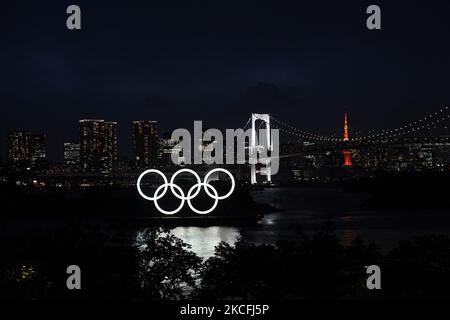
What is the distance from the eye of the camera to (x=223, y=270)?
6.28 meters

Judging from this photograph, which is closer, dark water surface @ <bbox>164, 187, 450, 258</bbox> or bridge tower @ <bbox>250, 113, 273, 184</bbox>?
dark water surface @ <bbox>164, 187, 450, 258</bbox>

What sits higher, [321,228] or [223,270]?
[223,270]

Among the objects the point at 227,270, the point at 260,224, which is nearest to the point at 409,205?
the point at 260,224

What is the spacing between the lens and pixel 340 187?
188 feet

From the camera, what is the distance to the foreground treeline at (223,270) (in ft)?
19.1

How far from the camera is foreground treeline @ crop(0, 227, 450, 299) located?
5.82m

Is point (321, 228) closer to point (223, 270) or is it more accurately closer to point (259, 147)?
point (223, 270)

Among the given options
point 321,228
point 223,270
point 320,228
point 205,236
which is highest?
point 223,270

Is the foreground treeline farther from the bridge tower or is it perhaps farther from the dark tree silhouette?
the bridge tower

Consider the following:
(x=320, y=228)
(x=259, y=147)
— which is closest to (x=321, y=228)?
(x=320, y=228)

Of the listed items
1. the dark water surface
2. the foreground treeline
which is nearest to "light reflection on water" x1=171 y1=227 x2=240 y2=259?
the dark water surface
